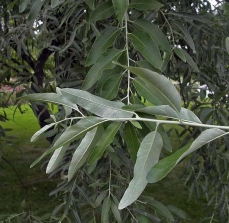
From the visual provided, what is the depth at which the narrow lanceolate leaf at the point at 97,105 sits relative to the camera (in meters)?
0.58

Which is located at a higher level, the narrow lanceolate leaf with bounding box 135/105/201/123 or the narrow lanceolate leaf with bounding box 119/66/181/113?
the narrow lanceolate leaf with bounding box 119/66/181/113

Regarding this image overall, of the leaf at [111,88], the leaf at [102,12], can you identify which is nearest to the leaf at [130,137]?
the leaf at [111,88]

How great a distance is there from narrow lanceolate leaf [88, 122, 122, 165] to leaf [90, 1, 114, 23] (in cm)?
37

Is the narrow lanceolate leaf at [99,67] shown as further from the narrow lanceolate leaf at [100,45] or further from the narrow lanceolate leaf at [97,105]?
the narrow lanceolate leaf at [97,105]

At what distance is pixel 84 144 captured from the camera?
62 cm

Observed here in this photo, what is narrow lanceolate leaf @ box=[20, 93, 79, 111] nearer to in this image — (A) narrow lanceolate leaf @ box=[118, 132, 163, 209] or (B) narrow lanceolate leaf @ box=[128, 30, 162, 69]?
(A) narrow lanceolate leaf @ box=[118, 132, 163, 209]

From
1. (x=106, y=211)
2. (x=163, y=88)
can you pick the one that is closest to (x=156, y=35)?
(x=163, y=88)

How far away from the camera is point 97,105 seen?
59cm

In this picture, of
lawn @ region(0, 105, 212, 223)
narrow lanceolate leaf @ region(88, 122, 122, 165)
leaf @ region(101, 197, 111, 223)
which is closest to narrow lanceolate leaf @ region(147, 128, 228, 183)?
narrow lanceolate leaf @ region(88, 122, 122, 165)

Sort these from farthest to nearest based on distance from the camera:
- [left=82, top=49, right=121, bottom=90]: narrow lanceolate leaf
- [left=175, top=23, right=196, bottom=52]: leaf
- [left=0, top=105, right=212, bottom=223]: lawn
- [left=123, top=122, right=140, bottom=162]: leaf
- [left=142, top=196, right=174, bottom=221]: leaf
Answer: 1. [left=0, top=105, right=212, bottom=223]: lawn
2. [left=142, top=196, right=174, bottom=221]: leaf
3. [left=175, top=23, right=196, bottom=52]: leaf
4. [left=82, top=49, right=121, bottom=90]: narrow lanceolate leaf
5. [left=123, top=122, right=140, bottom=162]: leaf

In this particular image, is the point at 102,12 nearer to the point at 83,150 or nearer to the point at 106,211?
the point at 83,150

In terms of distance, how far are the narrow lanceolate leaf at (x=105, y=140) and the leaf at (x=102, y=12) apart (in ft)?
1.23

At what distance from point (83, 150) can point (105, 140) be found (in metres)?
0.04

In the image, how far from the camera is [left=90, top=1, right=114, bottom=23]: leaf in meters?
0.91
